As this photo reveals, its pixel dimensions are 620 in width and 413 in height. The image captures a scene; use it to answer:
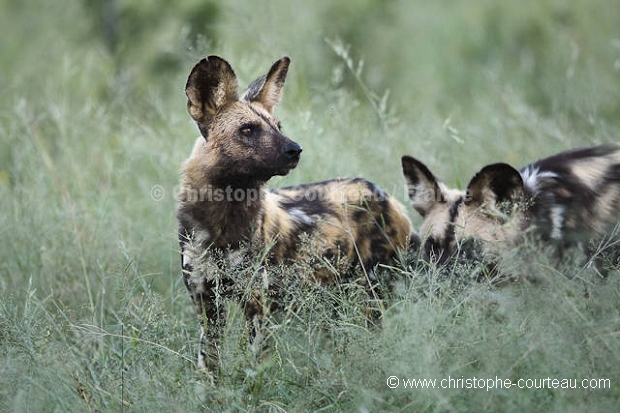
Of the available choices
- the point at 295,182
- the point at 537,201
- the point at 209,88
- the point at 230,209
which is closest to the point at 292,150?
the point at 230,209

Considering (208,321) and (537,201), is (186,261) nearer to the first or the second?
(208,321)

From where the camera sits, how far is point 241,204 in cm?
365

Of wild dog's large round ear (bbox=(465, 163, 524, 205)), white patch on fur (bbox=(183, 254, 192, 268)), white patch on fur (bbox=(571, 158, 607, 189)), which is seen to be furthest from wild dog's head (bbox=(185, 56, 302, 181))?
white patch on fur (bbox=(571, 158, 607, 189))

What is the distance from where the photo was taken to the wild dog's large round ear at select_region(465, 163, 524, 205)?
3561 mm

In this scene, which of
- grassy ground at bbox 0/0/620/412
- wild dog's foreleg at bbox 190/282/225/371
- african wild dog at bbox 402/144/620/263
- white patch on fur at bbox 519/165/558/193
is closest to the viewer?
grassy ground at bbox 0/0/620/412

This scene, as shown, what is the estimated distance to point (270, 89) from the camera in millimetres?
3959

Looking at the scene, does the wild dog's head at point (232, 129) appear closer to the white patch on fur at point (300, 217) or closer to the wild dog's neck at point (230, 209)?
the wild dog's neck at point (230, 209)

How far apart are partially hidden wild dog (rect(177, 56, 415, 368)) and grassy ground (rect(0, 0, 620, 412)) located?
0.19 metres

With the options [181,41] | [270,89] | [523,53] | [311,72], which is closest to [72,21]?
[311,72]

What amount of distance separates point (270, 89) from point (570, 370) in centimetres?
208

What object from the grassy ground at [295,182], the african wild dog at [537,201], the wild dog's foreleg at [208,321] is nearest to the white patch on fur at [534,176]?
the african wild dog at [537,201]

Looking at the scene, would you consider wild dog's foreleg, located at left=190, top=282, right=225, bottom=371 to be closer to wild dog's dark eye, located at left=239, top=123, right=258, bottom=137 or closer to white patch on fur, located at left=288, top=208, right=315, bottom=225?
white patch on fur, located at left=288, top=208, right=315, bottom=225

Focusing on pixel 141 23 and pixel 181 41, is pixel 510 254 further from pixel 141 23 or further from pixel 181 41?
pixel 141 23

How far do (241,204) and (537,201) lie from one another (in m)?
1.38
